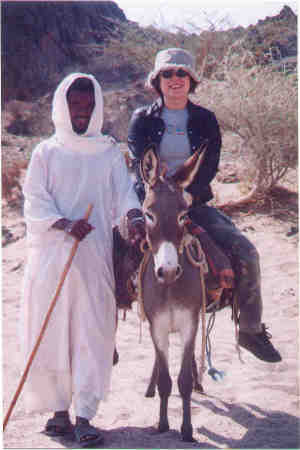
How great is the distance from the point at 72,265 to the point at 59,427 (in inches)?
45.1

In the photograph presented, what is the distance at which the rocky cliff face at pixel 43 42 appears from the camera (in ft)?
90.5

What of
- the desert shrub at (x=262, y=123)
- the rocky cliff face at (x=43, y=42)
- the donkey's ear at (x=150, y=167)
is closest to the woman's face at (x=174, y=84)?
the donkey's ear at (x=150, y=167)

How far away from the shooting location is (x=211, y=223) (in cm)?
413

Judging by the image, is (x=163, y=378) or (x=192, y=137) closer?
(x=163, y=378)

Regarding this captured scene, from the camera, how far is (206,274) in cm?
390

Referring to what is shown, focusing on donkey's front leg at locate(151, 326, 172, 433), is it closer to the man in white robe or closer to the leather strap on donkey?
the man in white robe

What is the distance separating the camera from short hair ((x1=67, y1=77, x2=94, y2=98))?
12.5 feet

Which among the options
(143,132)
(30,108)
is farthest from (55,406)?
(30,108)

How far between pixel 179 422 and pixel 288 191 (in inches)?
305

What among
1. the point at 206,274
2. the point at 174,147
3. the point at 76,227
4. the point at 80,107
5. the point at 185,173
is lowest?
the point at 206,274

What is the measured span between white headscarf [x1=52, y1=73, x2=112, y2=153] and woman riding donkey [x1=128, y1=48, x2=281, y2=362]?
342 millimetres

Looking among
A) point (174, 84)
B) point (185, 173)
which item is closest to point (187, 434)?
point (185, 173)

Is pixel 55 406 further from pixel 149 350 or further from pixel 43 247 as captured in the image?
pixel 149 350

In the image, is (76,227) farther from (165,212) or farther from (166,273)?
(166,273)
